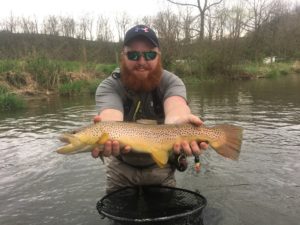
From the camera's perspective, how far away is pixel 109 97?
13.9 feet

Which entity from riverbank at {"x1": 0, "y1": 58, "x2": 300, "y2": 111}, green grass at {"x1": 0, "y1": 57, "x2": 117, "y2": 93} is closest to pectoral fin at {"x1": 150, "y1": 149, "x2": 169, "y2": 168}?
riverbank at {"x1": 0, "y1": 58, "x2": 300, "y2": 111}

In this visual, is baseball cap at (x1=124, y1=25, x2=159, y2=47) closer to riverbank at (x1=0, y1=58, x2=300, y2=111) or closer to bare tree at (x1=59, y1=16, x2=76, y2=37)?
riverbank at (x1=0, y1=58, x2=300, y2=111)

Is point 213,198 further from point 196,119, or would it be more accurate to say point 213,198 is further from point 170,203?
point 196,119

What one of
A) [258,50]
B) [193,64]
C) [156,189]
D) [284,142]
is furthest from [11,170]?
[258,50]

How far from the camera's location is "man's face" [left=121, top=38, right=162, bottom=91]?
4.25m

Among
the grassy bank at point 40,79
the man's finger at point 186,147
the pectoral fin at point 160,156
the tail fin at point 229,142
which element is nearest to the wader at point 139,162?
the pectoral fin at point 160,156

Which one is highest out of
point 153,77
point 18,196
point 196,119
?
point 153,77

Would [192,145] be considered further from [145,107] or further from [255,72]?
[255,72]

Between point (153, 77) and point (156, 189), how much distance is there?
4.27 ft

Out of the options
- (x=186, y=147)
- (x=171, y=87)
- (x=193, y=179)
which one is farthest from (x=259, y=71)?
(x=186, y=147)

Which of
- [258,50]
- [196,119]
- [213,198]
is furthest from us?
[258,50]

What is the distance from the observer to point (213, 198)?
5.62 m

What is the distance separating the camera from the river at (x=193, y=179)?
16.9ft

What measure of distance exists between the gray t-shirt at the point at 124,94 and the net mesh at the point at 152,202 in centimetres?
43
